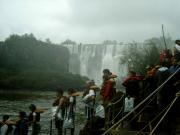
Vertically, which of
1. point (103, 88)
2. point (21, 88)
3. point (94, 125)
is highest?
point (103, 88)

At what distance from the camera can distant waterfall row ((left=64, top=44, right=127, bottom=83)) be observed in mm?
116438

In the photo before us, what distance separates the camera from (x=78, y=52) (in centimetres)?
13038

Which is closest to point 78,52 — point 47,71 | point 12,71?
point 47,71

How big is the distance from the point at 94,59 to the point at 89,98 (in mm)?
112881

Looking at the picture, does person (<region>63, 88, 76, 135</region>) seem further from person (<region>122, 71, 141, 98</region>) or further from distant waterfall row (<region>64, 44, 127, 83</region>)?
distant waterfall row (<region>64, 44, 127, 83</region>)

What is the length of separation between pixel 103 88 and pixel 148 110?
5.57ft

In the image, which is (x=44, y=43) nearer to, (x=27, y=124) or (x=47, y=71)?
(x=47, y=71)

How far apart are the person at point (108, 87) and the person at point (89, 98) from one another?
424 millimetres

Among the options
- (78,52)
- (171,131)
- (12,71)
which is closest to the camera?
(171,131)

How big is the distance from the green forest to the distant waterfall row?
A: 4.51 meters

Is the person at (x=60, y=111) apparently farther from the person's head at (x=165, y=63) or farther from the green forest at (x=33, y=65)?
the green forest at (x=33, y=65)

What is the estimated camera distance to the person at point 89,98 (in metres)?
12.7

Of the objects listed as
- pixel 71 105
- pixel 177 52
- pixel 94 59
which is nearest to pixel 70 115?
pixel 71 105

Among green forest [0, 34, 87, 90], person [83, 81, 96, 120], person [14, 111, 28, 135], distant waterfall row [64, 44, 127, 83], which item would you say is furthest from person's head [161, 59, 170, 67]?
distant waterfall row [64, 44, 127, 83]
